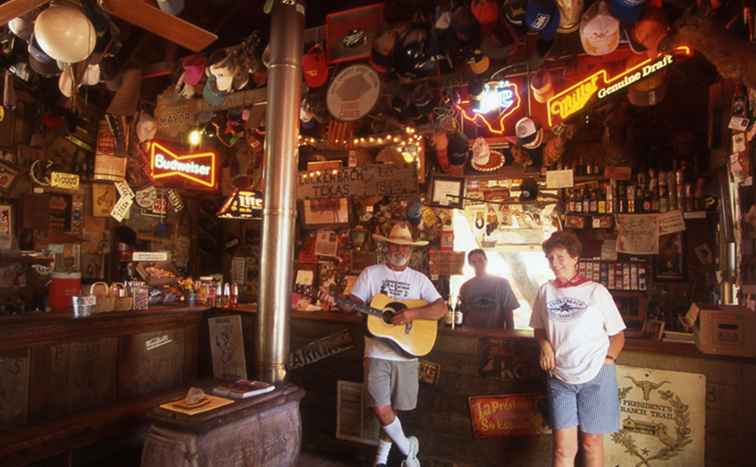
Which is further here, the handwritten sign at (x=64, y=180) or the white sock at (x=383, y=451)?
the handwritten sign at (x=64, y=180)

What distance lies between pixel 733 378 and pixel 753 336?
35 centimetres

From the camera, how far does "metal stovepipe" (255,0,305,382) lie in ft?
13.5

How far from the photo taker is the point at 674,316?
22.6 ft

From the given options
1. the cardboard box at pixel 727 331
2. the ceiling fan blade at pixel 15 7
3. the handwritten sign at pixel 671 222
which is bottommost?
the cardboard box at pixel 727 331

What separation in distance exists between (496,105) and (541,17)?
2288 mm

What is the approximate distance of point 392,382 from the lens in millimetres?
4344

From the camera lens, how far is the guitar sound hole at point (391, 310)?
4.36 meters

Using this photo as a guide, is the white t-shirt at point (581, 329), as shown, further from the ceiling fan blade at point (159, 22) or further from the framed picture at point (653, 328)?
the framed picture at point (653, 328)

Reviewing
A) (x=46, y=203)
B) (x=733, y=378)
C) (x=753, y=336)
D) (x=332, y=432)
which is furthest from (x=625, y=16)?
(x=46, y=203)

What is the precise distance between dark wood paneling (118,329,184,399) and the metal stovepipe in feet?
6.10

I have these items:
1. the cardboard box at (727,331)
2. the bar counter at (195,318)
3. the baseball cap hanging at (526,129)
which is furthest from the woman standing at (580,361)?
the baseball cap hanging at (526,129)

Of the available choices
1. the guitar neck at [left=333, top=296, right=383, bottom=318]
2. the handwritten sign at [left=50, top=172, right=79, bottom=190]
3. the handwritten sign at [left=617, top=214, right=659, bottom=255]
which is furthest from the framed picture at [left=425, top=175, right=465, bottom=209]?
the handwritten sign at [left=50, top=172, right=79, bottom=190]

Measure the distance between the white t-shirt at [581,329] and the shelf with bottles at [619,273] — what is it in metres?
3.89

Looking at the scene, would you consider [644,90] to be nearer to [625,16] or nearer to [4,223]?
[625,16]
